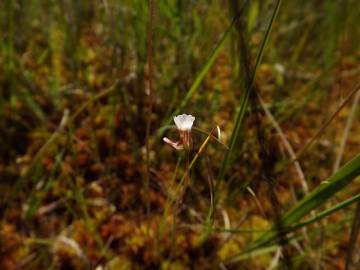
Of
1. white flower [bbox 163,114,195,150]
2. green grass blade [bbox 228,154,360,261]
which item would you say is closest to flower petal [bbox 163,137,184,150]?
white flower [bbox 163,114,195,150]

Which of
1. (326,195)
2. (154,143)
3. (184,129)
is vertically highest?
(184,129)

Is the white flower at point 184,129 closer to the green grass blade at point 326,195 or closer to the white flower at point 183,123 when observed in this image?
the white flower at point 183,123

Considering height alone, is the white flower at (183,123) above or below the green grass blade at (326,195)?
above

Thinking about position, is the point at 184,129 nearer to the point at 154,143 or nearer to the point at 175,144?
the point at 175,144

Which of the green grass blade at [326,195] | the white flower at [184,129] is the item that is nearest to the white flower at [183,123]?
the white flower at [184,129]

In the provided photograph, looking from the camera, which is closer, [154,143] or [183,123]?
[183,123]

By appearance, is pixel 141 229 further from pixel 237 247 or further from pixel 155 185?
pixel 237 247

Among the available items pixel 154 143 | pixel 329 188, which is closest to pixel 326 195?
pixel 329 188

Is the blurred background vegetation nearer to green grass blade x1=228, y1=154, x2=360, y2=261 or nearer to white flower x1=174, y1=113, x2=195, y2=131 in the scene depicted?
green grass blade x1=228, y1=154, x2=360, y2=261
